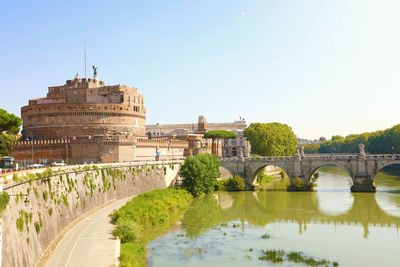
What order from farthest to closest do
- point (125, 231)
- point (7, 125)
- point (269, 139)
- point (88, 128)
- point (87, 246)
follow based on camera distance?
1. point (269, 139)
2. point (88, 128)
3. point (7, 125)
4. point (125, 231)
5. point (87, 246)

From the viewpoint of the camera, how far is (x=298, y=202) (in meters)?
42.4

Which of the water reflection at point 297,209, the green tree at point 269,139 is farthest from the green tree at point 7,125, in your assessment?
the green tree at point 269,139

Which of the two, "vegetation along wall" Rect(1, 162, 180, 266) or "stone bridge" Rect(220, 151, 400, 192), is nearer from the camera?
"vegetation along wall" Rect(1, 162, 180, 266)

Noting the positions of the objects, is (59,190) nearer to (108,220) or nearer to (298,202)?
(108,220)

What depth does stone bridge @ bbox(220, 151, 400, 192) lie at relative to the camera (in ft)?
153

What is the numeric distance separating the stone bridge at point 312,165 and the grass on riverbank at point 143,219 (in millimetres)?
12635

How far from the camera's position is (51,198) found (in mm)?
23297

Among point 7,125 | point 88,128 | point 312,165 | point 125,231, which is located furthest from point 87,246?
point 88,128

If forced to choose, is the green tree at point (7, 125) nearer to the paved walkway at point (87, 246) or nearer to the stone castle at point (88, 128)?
the stone castle at point (88, 128)

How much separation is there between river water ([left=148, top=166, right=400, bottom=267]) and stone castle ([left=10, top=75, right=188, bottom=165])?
14831mm

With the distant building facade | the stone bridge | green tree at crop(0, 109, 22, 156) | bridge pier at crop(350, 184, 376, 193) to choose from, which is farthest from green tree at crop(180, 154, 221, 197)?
green tree at crop(0, 109, 22, 156)

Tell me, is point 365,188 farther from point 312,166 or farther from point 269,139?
point 269,139

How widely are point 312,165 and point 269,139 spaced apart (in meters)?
27.4

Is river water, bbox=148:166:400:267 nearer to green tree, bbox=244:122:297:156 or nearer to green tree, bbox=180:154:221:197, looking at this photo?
green tree, bbox=180:154:221:197
